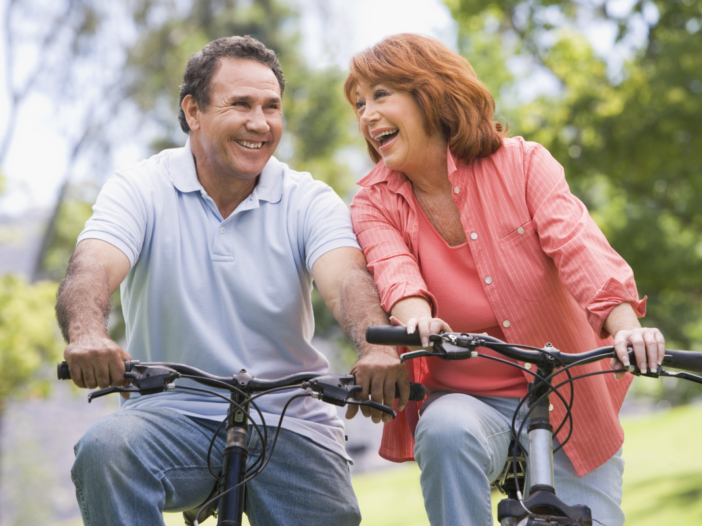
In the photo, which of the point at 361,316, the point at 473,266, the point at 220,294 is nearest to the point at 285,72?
the point at 220,294

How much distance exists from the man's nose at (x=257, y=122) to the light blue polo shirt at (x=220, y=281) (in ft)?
0.95

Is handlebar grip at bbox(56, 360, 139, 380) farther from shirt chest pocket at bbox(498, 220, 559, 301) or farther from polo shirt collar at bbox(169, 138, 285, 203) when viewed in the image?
shirt chest pocket at bbox(498, 220, 559, 301)

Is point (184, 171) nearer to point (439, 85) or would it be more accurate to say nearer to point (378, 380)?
point (439, 85)

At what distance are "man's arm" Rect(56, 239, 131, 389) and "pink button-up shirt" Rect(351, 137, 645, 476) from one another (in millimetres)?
934

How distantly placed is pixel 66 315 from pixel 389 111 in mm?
1410

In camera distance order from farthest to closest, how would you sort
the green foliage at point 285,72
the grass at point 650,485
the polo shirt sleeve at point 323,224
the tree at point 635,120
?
the green foliage at point 285,72, the grass at point 650,485, the tree at point 635,120, the polo shirt sleeve at point 323,224

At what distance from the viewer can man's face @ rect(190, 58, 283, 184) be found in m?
3.41

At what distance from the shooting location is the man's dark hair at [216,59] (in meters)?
3.52

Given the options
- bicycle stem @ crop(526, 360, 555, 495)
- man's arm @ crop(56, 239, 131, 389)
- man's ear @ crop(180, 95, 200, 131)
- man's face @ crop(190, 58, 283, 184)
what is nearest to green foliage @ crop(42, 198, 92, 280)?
man's ear @ crop(180, 95, 200, 131)

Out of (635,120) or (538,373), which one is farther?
(635,120)

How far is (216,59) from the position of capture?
3541 millimetres

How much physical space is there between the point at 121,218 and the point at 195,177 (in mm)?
430

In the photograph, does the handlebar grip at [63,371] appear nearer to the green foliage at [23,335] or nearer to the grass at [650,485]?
the grass at [650,485]

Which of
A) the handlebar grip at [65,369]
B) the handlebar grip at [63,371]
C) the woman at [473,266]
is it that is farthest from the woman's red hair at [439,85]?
the handlebar grip at [63,371]
